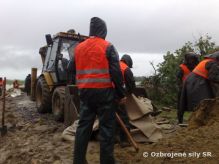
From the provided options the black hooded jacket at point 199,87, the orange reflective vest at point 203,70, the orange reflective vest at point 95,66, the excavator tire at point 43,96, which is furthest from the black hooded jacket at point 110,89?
the excavator tire at point 43,96

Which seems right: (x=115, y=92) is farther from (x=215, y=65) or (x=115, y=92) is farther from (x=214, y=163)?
(x=215, y=65)

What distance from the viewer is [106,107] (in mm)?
5688

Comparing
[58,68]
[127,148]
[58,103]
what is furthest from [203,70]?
[58,68]

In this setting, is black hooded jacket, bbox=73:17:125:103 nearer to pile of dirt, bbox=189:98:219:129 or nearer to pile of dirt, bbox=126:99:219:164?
pile of dirt, bbox=126:99:219:164

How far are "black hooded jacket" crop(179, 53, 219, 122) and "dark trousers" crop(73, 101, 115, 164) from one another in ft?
8.64

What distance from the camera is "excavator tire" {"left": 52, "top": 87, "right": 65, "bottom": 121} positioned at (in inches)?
402

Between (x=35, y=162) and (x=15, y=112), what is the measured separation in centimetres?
673

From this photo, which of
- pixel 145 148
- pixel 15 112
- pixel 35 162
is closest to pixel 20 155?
pixel 35 162

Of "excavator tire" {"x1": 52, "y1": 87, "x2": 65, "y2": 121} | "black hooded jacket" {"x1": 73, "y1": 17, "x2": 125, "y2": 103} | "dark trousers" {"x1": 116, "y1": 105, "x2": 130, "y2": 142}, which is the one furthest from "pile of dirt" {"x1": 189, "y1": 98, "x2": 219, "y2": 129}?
"excavator tire" {"x1": 52, "y1": 87, "x2": 65, "y2": 121}

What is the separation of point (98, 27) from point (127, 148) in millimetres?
2046

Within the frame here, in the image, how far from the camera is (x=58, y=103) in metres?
10.8

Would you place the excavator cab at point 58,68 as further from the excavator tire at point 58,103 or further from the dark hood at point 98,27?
the dark hood at point 98,27

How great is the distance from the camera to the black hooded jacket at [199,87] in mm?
7637

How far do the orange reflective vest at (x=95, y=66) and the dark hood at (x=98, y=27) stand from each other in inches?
5.0
